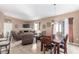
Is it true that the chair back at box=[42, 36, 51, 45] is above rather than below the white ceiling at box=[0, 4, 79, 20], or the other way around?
below

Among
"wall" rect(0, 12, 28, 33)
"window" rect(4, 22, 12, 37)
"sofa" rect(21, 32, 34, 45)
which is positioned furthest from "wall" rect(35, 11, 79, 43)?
"window" rect(4, 22, 12, 37)

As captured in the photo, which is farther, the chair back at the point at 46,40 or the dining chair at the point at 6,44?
the chair back at the point at 46,40

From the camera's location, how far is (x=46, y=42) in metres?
2.31

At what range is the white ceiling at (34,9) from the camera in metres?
2.13

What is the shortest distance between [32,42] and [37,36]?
0.65 ft

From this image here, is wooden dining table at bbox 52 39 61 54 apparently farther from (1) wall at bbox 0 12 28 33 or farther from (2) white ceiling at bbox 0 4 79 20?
(1) wall at bbox 0 12 28 33

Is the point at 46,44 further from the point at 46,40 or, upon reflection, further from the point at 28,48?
the point at 28,48

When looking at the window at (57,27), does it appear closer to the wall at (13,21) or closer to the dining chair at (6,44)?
the wall at (13,21)

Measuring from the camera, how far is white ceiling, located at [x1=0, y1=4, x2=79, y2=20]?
2.13 metres

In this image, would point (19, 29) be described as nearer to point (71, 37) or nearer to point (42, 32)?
point (42, 32)

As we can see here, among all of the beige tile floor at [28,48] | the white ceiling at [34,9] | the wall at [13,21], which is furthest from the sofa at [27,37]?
the white ceiling at [34,9]

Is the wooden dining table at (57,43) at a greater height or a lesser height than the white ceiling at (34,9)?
lesser

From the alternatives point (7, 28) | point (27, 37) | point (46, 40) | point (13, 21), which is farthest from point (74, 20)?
point (7, 28)

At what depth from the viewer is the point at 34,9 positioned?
2.20 m
